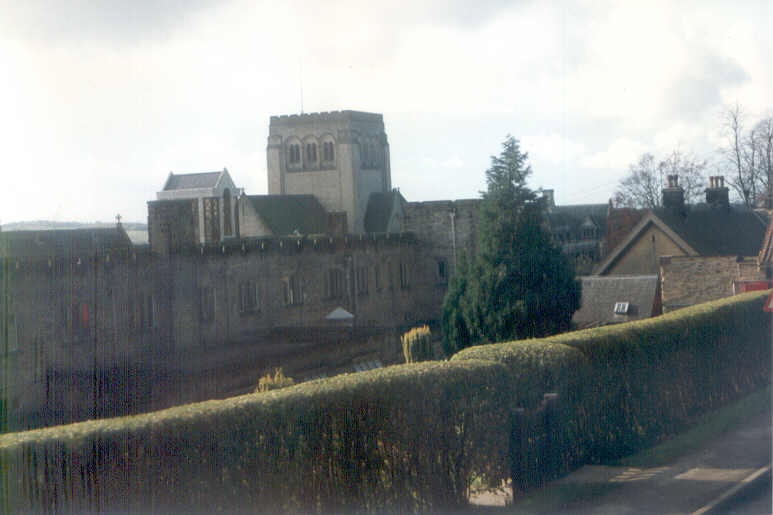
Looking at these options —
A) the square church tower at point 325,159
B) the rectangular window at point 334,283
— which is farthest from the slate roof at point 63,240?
the square church tower at point 325,159

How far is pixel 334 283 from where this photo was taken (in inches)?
1941

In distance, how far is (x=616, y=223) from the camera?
56.5 m

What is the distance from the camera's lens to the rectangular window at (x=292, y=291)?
4462 centimetres

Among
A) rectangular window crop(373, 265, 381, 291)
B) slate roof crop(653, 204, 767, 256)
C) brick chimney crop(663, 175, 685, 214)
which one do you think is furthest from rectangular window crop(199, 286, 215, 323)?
brick chimney crop(663, 175, 685, 214)

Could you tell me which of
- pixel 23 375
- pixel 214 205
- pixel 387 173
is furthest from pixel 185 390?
pixel 387 173

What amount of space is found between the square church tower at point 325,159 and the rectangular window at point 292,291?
Answer: 158 ft

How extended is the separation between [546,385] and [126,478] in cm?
671

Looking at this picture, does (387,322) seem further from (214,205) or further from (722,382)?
(722,382)

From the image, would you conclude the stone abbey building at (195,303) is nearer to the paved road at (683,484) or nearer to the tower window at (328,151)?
the paved road at (683,484)

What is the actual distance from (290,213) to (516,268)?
4981 centimetres

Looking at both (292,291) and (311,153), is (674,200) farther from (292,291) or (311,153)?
(311,153)

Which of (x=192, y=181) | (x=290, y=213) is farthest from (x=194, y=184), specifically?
(x=290, y=213)

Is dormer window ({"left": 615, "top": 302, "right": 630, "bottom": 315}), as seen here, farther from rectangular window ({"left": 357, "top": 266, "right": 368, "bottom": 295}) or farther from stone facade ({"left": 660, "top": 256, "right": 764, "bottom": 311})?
rectangular window ({"left": 357, "top": 266, "right": 368, "bottom": 295})

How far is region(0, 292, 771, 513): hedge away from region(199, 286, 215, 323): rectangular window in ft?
83.3
